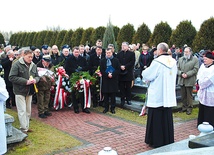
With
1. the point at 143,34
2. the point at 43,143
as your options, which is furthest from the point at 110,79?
the point at 143,34

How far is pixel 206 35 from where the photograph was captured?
16484mm

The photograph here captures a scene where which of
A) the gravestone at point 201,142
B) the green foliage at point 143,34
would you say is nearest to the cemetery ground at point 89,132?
the gravestone at point 201,142

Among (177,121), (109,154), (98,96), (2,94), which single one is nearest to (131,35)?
(98,96)

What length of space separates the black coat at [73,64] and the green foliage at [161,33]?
1117cm

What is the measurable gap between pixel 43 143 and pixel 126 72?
4.04m

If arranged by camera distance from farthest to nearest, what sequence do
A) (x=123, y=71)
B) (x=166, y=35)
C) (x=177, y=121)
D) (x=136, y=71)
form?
(x=166, y=35)
(x=136, y=71)
(x=123, y=71)
(x=177, y=121)

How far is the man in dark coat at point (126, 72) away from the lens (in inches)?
368

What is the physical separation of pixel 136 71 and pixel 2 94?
29.3 feet

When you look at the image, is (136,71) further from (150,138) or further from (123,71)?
(150,138)

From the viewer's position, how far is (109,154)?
278cm

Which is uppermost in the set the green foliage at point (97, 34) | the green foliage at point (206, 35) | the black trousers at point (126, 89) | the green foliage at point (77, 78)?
the green foliage at point (97, 34)

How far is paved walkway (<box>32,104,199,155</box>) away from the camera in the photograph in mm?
5938

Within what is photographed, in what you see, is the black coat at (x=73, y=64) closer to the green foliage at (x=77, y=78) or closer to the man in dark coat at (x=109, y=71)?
the green foliage at (x=77, y=78)

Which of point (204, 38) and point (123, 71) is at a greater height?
point (204, 38)
